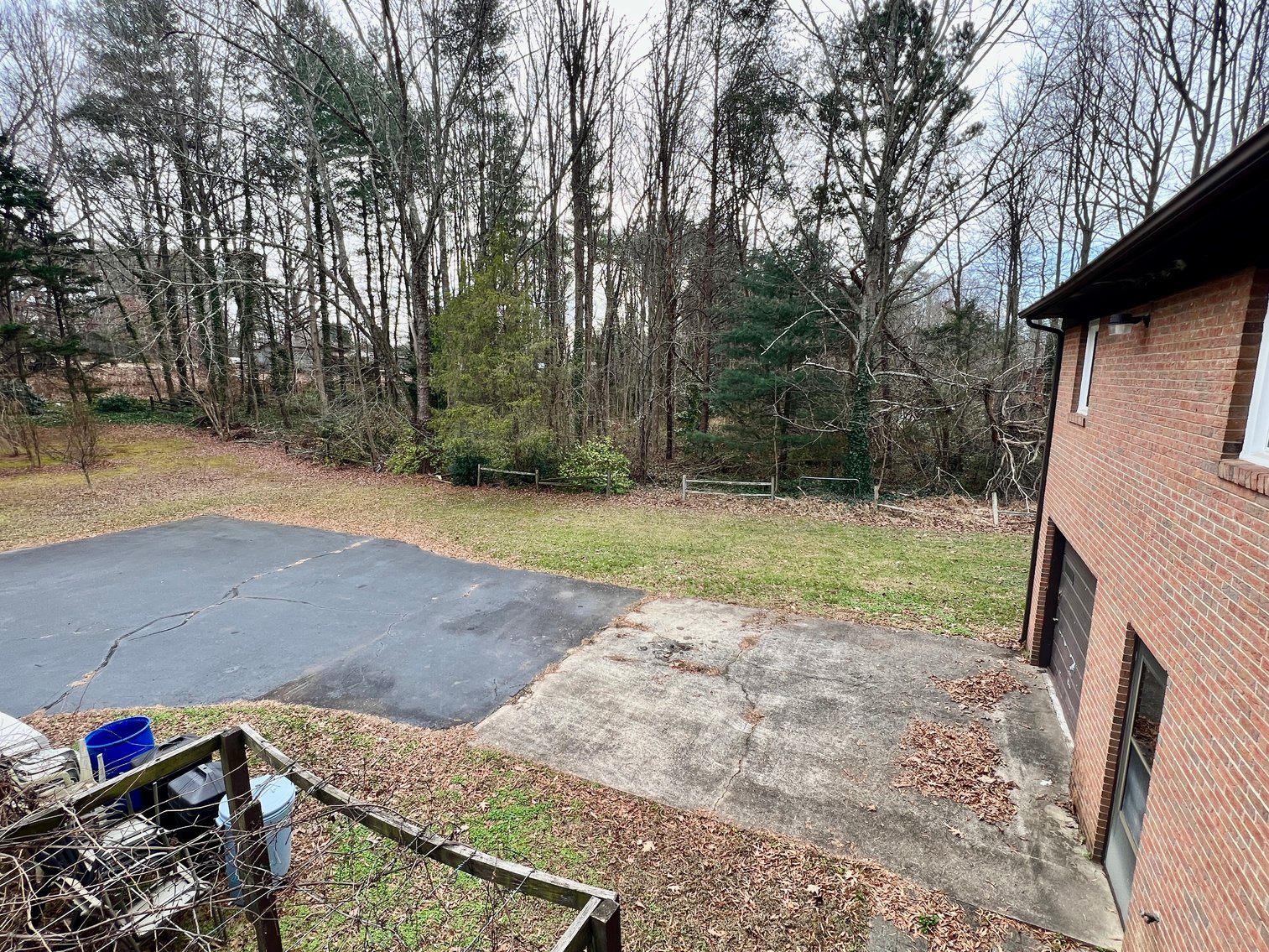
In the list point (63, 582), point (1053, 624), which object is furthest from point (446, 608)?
point (1053, 624)

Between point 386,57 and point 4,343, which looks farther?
point 4,343

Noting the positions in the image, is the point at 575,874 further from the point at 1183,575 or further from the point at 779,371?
the point at 779,371

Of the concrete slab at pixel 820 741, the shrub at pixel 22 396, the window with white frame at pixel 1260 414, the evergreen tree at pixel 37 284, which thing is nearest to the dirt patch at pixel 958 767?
the concrete slab at pixel 820 741

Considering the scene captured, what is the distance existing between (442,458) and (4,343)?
14.8m

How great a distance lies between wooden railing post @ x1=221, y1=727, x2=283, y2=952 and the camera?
2.76 m

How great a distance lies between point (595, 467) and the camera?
15539 millimetres

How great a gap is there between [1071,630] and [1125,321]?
3.08m

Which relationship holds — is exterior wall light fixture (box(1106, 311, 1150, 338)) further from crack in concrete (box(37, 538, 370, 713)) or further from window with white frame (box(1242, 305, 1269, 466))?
crack in concrete (box(37, 538, 370, 713))

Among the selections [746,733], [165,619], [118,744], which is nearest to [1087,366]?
[746,733]

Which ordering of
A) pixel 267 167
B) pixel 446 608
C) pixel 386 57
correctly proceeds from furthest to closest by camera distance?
pixel 267 167 → pixel 386 57 → pixel 446 608

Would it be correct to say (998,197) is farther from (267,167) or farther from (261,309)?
(261,309)

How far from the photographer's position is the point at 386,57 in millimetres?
15586

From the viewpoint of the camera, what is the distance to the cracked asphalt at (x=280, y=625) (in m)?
5.78

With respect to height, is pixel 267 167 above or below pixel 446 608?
above
